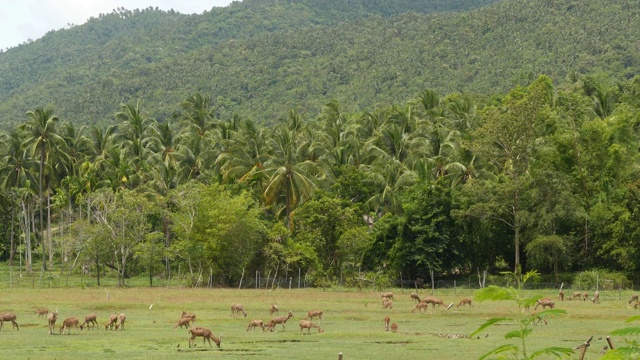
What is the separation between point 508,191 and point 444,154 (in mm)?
17054

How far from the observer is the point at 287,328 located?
39750 mm

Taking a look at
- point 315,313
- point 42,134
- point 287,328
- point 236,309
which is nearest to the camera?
point 287,328

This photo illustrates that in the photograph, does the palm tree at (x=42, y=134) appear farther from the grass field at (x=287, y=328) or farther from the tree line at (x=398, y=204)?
the grass field at (x=287, y=328)

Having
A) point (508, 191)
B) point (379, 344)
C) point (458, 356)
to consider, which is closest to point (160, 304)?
point (379, 344)

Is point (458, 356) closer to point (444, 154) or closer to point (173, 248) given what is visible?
point (173, 248)

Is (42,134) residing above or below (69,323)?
above

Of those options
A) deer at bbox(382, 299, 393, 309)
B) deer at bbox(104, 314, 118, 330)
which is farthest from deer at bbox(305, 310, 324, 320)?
deer at bbox(382, 299, 393, 309)

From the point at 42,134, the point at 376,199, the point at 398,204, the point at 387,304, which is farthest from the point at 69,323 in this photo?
A: the point at 42,134

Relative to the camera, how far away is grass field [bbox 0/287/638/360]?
29.8 metres

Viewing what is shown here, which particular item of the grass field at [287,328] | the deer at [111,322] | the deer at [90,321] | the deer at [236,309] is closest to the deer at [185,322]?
the grass field at [287,328]

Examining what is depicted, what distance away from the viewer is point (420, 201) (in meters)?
74.0

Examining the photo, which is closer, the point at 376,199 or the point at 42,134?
the point at 376,199

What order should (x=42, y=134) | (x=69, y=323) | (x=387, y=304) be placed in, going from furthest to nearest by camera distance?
1. (x=42, y=134)
2. (x=387, y=304)
3. (x=69, y=323)

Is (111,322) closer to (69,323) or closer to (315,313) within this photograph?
(69,323)
